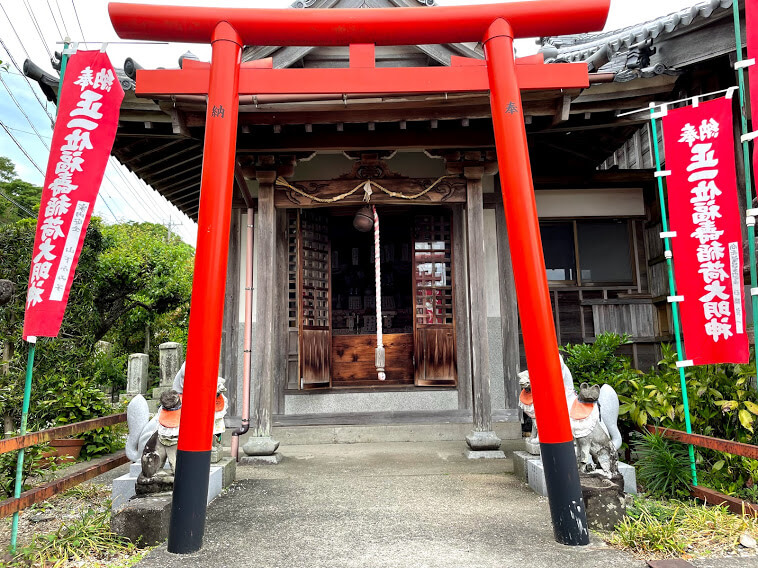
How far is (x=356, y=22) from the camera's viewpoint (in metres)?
4.16

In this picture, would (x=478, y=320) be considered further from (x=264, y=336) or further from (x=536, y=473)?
(x=264, y=336)

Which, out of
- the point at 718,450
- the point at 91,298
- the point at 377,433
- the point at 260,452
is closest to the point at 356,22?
the point at 718,450

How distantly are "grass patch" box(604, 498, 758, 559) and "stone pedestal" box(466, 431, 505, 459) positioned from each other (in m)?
2.59

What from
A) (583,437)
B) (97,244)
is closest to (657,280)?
(583,437)

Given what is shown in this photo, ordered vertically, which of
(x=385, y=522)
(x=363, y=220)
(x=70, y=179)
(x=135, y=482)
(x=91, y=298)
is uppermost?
(x=363, y=220)

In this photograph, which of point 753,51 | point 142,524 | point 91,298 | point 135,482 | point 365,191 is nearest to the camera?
point 142,524

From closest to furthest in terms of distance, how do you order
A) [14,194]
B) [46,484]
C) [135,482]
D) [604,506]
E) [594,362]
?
[604,506]
[46,484]
[135,482]
[594,362]
[14,194]

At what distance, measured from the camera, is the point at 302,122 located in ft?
20.6

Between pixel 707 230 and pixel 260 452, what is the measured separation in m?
5.76

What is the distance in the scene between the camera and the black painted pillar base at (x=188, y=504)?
10.9 ft

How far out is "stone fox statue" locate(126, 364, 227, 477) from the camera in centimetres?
404

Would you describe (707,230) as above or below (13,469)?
above

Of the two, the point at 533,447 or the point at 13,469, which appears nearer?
the point at 13,469

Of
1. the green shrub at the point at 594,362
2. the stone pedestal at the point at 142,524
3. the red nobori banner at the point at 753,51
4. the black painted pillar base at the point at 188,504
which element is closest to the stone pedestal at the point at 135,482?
the stone pedestal at the point at 142,524
